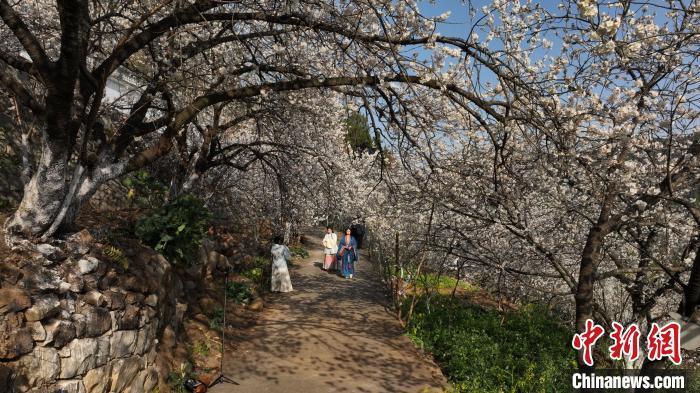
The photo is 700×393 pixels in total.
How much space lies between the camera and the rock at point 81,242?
4.94m

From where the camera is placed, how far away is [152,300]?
5.67 metres

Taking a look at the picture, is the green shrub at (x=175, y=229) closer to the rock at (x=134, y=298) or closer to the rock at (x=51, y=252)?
the rock at (x=134, y=298)

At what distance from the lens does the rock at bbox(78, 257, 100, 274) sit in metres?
4.73

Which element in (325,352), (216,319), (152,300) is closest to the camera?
(152,300)

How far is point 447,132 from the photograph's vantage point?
5.19 meters

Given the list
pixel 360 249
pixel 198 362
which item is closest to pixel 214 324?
pixel 198 362

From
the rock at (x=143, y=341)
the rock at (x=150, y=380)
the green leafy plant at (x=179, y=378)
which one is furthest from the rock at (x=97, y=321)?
the green leafy plant at (x=179, y=378)

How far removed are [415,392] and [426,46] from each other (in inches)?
187

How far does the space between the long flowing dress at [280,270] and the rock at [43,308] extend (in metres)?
7.78

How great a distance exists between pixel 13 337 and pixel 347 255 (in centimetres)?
1194

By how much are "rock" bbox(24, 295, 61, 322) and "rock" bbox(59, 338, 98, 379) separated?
0.36 m

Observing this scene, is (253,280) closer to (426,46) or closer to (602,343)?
(602,343)

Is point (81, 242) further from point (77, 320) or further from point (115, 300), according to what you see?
point (77, 320)

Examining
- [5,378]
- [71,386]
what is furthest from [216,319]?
[5,378]
